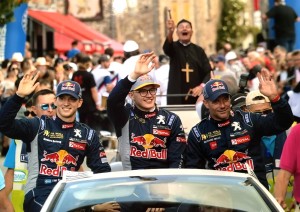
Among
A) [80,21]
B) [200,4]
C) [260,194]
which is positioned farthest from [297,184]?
[200,4]

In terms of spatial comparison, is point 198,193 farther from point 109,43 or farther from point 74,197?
point 109,43

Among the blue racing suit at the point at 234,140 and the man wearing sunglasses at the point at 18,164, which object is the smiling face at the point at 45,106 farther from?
the blue racing suit at the point at 234,140

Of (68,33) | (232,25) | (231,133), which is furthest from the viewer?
(232,25)

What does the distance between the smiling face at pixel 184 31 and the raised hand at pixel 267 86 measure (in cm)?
563

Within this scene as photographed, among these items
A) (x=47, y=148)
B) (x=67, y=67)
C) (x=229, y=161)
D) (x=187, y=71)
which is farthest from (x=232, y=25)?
(x=47, y=148)

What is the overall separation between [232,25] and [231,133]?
47.7 metres

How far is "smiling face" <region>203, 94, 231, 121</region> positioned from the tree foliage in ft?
52.6

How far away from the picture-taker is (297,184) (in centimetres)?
990

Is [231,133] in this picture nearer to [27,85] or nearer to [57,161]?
[57,161]

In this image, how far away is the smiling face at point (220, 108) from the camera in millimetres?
10297

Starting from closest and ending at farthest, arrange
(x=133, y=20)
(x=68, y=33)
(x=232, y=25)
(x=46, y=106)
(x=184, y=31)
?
1. (x=46, y=106)
2. (x=184, y=31)
3. (x=68, y=33)
4. (x=133, y=20)
5. (x=232, y=25)

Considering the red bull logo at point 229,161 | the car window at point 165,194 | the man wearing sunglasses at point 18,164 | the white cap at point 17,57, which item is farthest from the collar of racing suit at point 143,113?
the white cap at point 17,57

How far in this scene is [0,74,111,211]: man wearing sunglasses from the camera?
10164 millimetres

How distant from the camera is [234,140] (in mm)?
10273
